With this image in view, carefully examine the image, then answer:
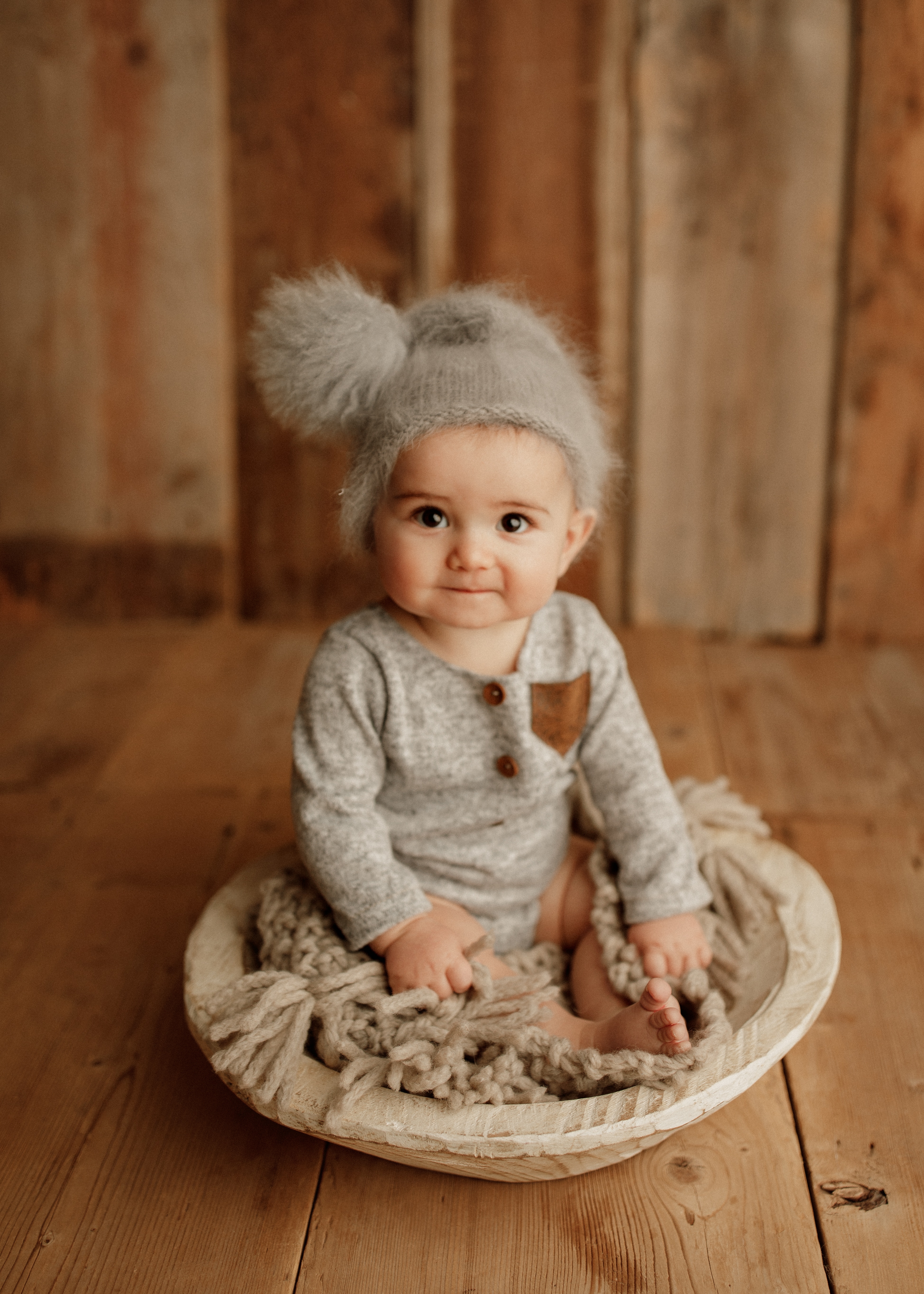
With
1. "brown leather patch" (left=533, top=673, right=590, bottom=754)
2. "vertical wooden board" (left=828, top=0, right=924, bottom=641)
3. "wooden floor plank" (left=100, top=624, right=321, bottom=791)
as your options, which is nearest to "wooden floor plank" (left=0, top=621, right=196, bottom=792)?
"wooden floor plank" (left=100, top=624, right=321, bottom=791)

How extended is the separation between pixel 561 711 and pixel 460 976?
24 centimetres

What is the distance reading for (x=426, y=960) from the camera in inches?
35.3

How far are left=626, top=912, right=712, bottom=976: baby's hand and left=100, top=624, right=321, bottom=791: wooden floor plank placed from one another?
0.61 m

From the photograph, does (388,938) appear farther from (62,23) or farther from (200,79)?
(62,23)

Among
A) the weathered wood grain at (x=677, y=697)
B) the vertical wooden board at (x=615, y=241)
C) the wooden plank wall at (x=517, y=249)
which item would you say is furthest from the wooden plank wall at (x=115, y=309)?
the weathered wood grain at (x=677, y=697)

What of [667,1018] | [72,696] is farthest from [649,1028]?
[72,696]

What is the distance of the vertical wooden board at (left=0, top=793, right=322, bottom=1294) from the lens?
816mm

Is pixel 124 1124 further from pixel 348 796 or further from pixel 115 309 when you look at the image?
pixel 115 309

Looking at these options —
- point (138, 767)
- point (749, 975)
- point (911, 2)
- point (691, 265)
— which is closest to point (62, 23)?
point (691, 265)

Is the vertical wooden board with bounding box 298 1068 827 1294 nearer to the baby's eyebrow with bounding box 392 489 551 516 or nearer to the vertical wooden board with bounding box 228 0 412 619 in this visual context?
the baby's eyebrow with bounding box 392 489 551 516

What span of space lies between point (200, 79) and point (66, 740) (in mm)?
976

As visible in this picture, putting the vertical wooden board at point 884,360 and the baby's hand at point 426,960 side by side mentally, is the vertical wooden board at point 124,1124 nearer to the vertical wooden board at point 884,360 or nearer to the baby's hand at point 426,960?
the baby's hand at point 426,960

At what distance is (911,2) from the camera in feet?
5.41

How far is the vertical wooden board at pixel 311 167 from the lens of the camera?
1717 mm
